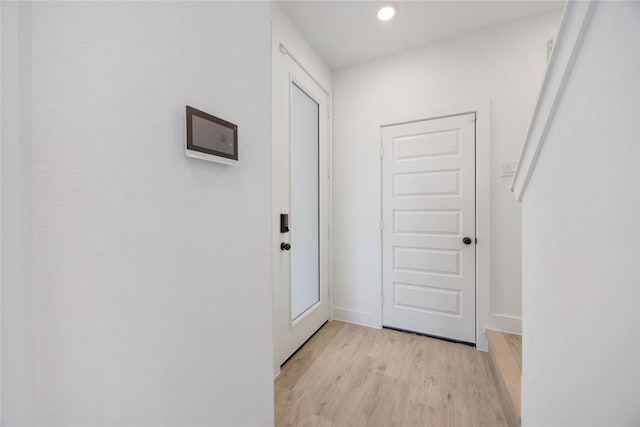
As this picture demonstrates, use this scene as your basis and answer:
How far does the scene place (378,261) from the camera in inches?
97.7

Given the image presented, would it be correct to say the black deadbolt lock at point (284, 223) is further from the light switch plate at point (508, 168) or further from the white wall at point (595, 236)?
the light switch plate at point (508, 168)

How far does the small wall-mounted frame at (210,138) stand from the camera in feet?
2.26

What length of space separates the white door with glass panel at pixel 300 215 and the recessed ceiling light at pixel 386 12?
72 centimetres

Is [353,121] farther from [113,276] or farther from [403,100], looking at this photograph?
[113,276]

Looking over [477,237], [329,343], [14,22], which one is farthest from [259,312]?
[477,237]

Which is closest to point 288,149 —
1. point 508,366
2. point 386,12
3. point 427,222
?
point 386,12

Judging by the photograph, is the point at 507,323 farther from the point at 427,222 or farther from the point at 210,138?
the point at 210,138

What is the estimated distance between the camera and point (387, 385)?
1.66 meters

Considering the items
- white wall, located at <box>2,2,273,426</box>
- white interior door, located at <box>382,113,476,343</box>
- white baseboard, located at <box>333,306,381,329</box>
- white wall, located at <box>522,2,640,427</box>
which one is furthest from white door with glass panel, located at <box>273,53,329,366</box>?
white wall, located at <box>522,2,640,427</box>

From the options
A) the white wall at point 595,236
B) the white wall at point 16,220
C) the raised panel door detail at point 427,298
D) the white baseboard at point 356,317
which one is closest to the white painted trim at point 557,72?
the white wall at point 595,236

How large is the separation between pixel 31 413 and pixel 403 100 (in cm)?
271

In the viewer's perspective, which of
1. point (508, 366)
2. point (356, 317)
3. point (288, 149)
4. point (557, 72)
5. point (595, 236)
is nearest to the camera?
point (595, 236)

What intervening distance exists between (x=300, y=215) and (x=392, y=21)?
67.2 inches

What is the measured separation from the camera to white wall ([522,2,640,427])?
459 millimetres
